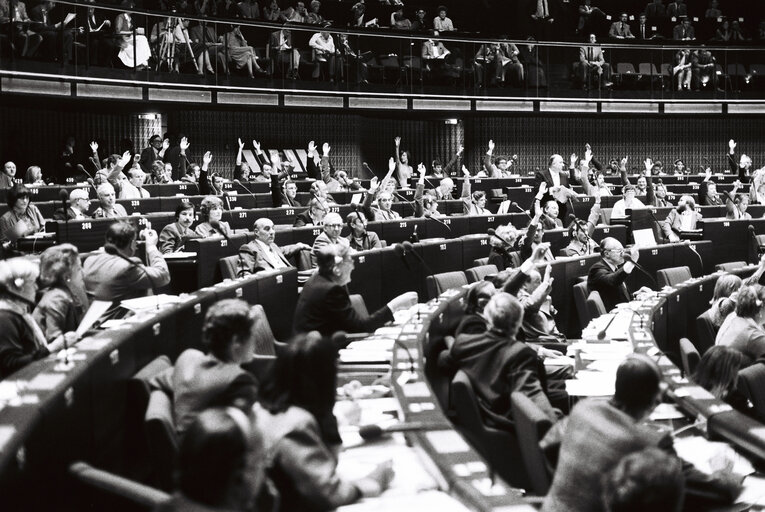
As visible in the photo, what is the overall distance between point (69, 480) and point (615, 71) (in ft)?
60.6

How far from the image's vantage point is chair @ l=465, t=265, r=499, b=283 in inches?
313

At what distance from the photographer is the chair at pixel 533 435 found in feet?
12.0

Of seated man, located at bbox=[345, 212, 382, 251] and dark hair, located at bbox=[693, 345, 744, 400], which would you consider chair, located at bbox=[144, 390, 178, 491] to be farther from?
seated man, located at bbox=[345, 212, 382, 251]

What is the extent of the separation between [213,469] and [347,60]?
1546 cm

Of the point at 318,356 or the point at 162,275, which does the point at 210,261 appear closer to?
the point at 162,275

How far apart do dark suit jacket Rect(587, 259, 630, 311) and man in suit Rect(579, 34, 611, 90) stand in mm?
11584

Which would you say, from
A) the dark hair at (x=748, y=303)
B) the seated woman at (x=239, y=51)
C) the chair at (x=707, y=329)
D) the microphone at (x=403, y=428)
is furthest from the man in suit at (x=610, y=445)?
the seated woman at (x=239, y=51)

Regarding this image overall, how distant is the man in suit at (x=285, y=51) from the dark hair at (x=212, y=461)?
14.7m

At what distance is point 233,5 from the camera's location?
663 inches

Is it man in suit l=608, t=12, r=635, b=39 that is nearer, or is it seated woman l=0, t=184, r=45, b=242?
seated woman l=0, t=184, r=45, b=242

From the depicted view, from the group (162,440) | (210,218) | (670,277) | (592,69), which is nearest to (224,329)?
(162,440)

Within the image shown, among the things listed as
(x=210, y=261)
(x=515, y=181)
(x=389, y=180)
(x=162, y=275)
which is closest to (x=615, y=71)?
(x=515, y=181)

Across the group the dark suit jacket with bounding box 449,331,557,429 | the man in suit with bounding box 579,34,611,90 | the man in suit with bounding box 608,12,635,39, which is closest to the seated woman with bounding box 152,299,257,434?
the dark suit jacket with bounding box 449,331,557,429

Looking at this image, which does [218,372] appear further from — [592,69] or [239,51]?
[592,69]
